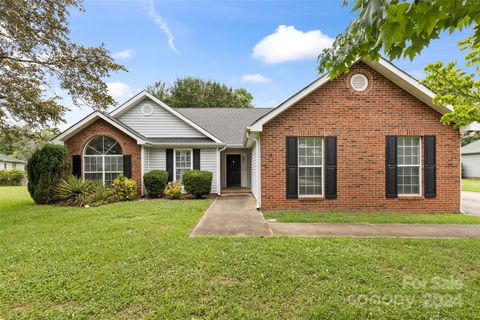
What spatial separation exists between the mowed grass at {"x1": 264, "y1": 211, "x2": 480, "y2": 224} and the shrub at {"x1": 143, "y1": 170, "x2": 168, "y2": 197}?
5.70 m

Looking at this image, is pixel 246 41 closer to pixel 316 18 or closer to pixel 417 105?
pixel 316 18

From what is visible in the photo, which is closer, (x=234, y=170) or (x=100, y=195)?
(x=100, y=195)

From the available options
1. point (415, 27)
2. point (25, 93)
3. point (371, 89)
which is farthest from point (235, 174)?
point (415, 27)

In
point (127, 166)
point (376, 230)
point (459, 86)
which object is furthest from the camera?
point (127, 166)

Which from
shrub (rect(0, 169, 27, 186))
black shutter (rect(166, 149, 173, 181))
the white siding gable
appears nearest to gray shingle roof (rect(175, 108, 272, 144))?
the white siding gable

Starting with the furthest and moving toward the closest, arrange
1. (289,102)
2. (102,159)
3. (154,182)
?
(102,159)
(154,182)
(289,102)

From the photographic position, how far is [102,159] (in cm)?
1191

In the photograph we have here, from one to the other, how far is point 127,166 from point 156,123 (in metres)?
2.81

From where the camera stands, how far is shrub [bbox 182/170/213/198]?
11614 mm

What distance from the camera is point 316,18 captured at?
1027 cm

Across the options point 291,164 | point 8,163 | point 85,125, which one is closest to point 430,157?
point 291,164

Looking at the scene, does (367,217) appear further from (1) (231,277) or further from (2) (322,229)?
(1) (231,277)

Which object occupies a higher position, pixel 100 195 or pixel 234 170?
pixel 234 170

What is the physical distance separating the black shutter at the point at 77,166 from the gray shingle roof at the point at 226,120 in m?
6.79
